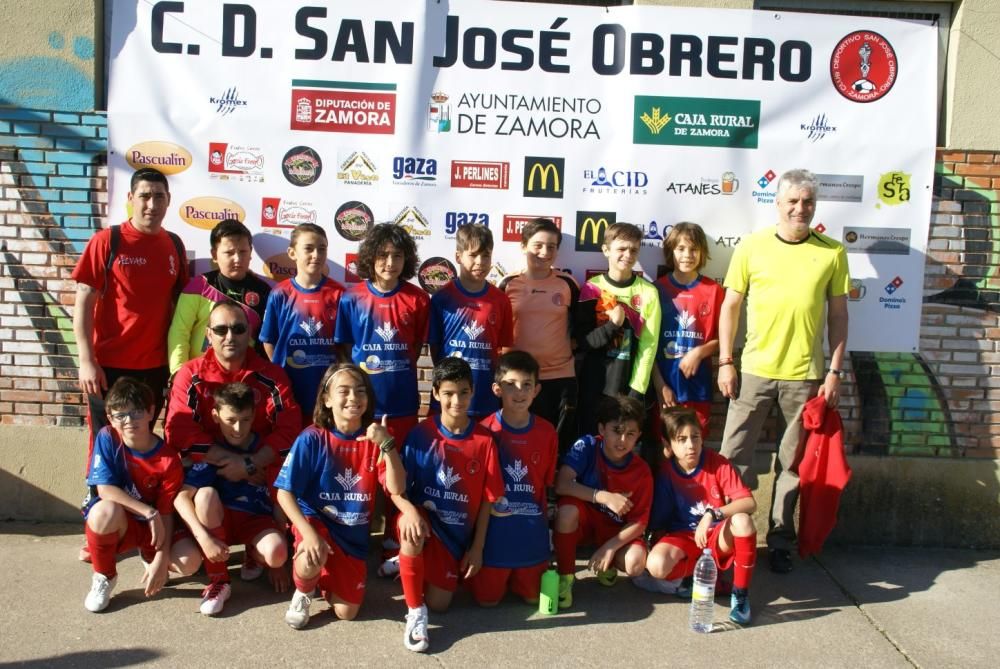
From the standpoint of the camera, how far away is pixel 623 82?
16.9 feet

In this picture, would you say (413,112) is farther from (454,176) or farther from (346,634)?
(346,634)

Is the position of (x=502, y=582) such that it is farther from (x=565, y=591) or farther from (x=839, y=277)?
(x=839, y=277)

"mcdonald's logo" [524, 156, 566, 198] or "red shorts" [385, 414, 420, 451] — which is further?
"mcdonald's logo" [524, 156, 566, 198]

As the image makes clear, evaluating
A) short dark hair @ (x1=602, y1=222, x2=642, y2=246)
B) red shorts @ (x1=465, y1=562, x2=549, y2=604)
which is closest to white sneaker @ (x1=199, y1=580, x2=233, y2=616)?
red shorts @ (x1=465, y1=562, x2=549, y2=604)

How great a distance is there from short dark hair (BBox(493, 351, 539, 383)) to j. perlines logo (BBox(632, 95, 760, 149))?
69.2 inches

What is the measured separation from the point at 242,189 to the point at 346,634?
272 centimetres

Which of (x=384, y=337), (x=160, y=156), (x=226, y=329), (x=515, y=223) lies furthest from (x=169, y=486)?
(x=515, y=223)

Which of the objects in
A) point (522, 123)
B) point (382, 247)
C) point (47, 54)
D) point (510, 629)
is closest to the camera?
point (510, 629)

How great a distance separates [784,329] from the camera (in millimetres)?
4688

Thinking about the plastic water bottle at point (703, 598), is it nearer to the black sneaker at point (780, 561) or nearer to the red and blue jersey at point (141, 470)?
the black sneaker at point (780, 561)

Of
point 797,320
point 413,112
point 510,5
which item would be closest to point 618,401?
point 797,320

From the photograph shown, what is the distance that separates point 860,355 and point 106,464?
4326 mm

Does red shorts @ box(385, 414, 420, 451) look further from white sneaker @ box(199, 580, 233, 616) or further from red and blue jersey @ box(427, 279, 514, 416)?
white sneaker @ box(199, 580, 233, 616)

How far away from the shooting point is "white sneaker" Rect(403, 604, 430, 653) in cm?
369
